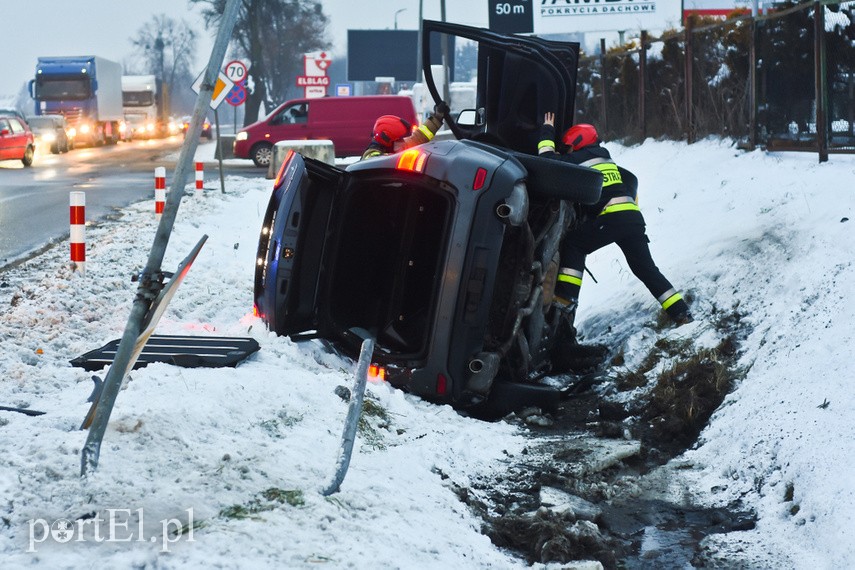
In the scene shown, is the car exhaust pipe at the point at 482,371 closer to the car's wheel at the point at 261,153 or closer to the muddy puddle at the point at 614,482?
the muddy puddle at the point at 614,482

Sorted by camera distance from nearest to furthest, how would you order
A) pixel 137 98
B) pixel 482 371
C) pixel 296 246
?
pixel 482 371, pixel 296 246, pixel 137 98

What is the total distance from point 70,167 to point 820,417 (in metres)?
28.7

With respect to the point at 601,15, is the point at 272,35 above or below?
above

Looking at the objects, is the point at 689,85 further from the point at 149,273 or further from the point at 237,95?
the point at 149,273

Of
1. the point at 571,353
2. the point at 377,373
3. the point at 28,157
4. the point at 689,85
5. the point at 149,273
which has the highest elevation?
the point at 689,85

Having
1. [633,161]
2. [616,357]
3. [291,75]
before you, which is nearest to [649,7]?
[633,161]

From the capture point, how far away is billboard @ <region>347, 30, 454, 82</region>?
8069 cm

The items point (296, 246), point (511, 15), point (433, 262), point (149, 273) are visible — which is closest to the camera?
point (149, 273)

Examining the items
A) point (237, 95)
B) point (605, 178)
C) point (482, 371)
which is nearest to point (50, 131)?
point (237, 95)

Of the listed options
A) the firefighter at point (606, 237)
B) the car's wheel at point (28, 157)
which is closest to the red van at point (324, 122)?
the car's wheel at point (28, 157)

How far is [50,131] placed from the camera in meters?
39.0

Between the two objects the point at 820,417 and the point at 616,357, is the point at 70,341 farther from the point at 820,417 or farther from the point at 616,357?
the point at 820,417

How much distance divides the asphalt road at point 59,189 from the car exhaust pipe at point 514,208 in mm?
7503

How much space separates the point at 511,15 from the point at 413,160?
2751 centimetres
